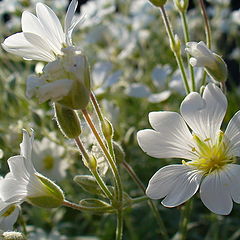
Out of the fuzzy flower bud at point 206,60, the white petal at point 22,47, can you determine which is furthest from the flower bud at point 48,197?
the fuzzy flower bud at point 206,60

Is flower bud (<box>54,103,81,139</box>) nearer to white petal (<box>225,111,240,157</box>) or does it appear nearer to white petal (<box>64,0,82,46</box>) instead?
white petal (<box>64,0,82,46</box>)

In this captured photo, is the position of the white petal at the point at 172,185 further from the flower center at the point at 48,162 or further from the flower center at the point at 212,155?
the flower center at the point at 48,162

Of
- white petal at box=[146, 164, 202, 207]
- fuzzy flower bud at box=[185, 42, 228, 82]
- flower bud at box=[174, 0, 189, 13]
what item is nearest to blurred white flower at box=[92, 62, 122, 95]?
flower bud at box=[174, 0, 189, 13]

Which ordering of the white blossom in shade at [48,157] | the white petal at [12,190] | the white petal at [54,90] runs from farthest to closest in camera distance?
the white blossom in shade at [48,157] < the white petal at [12,190] < the white petal at [54,90]

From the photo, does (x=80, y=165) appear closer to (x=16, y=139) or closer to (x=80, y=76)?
(x=16, y=139)

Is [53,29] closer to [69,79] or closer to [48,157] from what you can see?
[69,79]

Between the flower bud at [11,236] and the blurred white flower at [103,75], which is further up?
the flower bud at [11,236]

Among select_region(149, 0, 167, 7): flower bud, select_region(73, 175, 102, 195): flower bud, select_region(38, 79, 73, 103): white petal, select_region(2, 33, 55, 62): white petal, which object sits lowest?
select_region(73, 175, 102, 195): flower bud

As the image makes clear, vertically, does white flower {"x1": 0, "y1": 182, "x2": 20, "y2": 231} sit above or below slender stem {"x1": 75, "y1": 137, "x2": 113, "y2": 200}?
below
